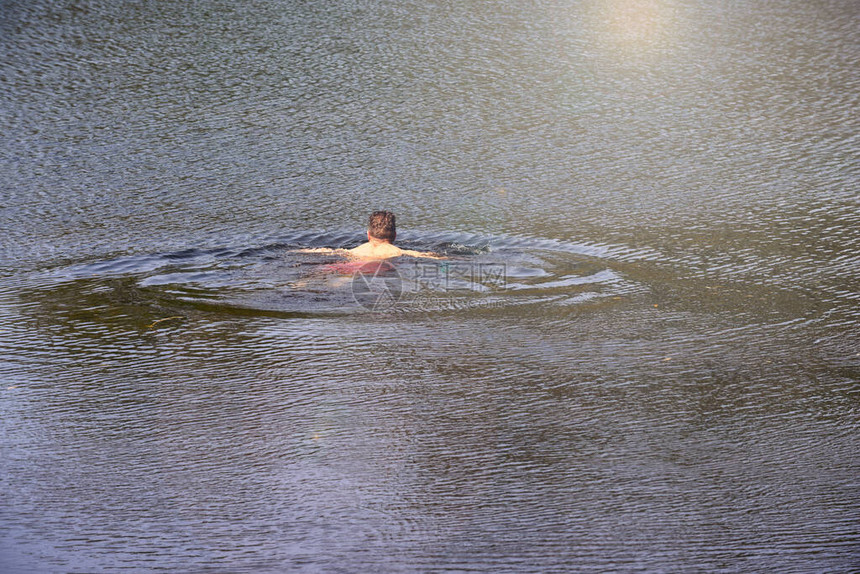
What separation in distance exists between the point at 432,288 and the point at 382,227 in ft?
2.57

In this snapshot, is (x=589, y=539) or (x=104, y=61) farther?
(x=104, y=61)

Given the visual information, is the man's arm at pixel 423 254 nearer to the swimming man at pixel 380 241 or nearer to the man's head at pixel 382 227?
the swimming man at pixel 380 241

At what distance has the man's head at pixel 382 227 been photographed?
7.96 meters

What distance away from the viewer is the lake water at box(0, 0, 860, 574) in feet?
13.3

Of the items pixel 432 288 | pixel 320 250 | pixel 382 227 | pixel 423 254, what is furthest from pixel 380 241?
pixel 432 288

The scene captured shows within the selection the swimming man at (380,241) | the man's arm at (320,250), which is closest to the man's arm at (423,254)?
the swimming man at (380,241)

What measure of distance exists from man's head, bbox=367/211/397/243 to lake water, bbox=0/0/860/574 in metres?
0.29

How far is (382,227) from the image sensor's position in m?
7.95

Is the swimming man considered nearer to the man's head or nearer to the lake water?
the man's head

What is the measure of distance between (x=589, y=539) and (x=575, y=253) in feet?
14.4

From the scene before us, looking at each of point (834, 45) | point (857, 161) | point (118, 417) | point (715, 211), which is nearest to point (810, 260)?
point (715, 211)

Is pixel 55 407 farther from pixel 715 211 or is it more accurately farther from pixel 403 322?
pixel 715 211

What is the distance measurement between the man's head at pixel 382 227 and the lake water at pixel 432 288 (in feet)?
0.96

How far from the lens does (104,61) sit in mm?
12961
